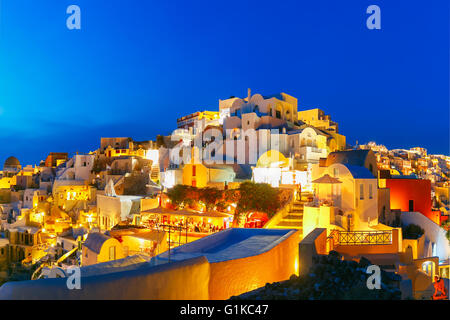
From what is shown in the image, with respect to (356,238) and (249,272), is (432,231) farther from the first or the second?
(249,272)

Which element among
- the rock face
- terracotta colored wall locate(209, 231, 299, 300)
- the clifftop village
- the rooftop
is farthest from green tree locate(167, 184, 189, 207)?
the rock face

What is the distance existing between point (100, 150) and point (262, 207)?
36252 millimetres

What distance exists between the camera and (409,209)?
22.1m

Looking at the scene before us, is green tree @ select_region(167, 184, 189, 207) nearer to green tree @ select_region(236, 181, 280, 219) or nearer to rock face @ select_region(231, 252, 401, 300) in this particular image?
green tree @ select_region(236, 181, 280, 219)

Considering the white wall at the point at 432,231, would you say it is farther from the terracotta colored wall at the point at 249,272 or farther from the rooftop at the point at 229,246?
the terracotta colored wall at the point at 249,272

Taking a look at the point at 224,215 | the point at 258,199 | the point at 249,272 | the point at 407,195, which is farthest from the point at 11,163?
the point at 249,272

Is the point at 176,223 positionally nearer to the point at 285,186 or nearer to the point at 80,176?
the point at 285,186

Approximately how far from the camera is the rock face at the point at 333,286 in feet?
18.2

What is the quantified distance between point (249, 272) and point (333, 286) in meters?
2.20

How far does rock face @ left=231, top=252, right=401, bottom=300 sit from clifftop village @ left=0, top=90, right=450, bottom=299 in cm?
65

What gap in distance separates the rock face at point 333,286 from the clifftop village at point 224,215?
2.14ft

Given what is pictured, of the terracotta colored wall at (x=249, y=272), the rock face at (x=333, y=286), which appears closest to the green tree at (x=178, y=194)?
the terracotta colored wall at (x=249, y=272)

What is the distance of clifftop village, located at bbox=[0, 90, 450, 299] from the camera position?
22.2 feet
